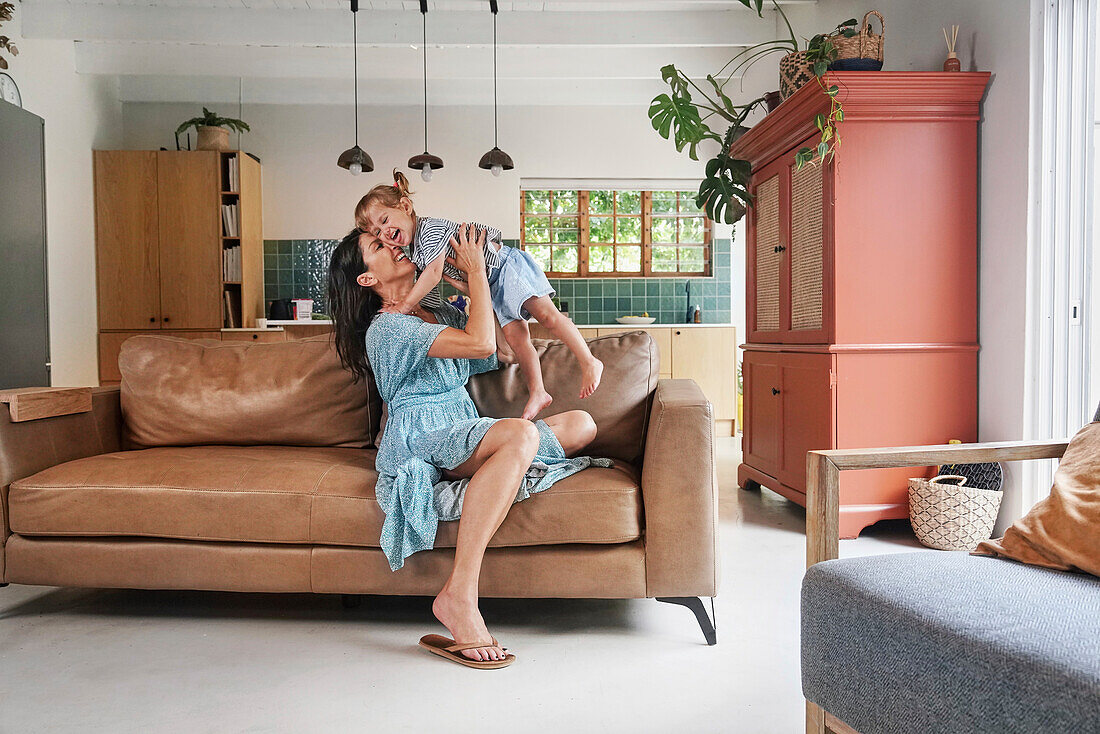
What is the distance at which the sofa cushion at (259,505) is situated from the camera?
2129 mm

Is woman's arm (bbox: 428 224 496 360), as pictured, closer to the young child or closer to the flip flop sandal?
the young child

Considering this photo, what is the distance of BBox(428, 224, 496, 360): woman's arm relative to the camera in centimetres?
224

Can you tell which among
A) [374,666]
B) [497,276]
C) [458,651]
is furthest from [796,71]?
[374,666]

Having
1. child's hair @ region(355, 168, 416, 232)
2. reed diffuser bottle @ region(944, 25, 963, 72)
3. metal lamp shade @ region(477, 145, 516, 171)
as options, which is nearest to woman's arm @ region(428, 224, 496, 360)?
child's hair @ region(355, 168, 416, 232)

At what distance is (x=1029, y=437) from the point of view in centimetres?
291

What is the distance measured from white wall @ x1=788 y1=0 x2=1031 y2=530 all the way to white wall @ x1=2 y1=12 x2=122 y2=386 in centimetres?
539

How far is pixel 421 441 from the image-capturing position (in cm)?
224

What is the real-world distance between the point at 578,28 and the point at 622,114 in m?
1.85

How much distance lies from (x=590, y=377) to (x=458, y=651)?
90cm

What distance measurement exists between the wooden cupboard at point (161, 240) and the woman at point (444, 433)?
4.23 meters

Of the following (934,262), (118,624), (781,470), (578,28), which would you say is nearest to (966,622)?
(118,624)

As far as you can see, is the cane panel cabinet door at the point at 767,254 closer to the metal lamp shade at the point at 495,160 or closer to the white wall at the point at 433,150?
the metal lamp shade at the point at 495,160

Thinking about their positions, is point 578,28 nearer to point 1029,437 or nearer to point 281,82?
point 281,82

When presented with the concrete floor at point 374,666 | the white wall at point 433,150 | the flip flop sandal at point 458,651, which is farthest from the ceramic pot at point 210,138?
the flip flop sandal at point 458,651
